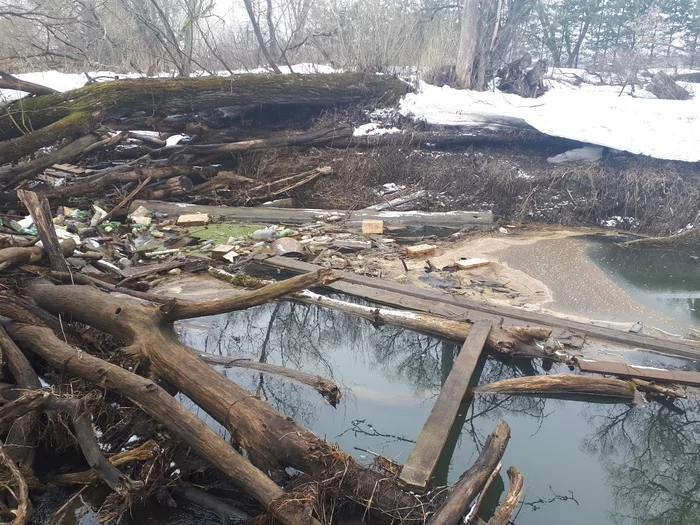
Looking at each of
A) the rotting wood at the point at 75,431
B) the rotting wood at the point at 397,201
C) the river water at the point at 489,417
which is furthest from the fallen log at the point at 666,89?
the rotting wood at the point at 75,431

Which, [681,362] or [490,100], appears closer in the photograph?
[681,362]

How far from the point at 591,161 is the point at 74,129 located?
10.4m

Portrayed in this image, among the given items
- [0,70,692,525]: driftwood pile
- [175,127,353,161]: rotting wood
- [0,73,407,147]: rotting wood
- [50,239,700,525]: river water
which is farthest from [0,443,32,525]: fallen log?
[175,127,353,161]: rotting wood

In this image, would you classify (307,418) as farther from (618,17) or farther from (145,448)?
(618,17)

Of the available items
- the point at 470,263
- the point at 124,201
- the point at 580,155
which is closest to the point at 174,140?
the point at 124,201

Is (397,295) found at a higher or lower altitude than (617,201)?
lower

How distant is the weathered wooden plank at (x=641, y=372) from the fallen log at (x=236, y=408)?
2.86 meters

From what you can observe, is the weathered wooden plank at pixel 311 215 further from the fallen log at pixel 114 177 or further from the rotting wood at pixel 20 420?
the rotting wood at pixel 20 420

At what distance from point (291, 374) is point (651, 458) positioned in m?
3.32

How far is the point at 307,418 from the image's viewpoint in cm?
489

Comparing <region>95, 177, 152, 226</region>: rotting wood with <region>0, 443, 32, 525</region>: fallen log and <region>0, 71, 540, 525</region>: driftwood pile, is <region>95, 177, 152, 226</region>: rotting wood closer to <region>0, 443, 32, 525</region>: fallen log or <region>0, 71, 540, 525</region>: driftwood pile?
<region>0, 71, 540, 525</region>: driftwood pile

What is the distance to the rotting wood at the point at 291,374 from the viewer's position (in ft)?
16.6

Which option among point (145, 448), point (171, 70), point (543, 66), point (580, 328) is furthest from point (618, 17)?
point (145, 448)

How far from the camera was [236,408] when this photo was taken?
365 cm
